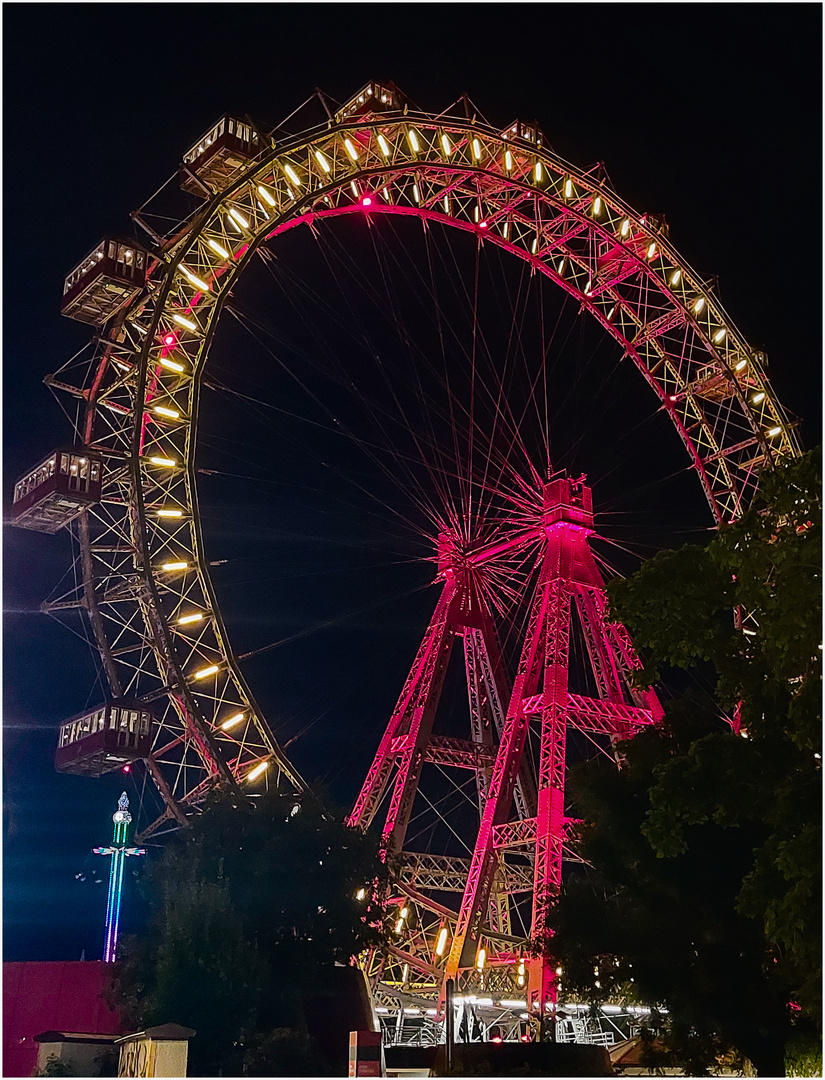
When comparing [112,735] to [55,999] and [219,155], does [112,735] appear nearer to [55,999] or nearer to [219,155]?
[55,999]

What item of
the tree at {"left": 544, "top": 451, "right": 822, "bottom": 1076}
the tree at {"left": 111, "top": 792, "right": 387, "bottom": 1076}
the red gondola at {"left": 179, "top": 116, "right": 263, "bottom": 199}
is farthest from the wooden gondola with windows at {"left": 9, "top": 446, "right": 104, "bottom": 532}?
the tree at {"left": 544, "top": 451, "right": 822, "bottom": 1076}

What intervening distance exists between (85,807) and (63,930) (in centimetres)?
459

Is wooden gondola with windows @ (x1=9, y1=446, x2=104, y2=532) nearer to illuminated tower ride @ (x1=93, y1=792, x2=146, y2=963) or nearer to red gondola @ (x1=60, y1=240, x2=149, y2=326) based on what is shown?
red gondola @ (x1=60, y1=240, x2=149, y2=326)

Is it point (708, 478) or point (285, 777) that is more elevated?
point (708, 478)

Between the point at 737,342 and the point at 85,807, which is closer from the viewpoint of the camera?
the point at 737,342

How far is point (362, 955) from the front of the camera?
25.3m

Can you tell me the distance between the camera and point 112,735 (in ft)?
86.3

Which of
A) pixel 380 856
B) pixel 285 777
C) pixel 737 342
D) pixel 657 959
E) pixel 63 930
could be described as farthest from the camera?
pixel 63 930

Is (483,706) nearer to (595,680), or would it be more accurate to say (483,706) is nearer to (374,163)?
(595,680)

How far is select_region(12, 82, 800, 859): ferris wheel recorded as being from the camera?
27391mm

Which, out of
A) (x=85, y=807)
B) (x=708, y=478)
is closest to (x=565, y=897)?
(x=708, y=478)

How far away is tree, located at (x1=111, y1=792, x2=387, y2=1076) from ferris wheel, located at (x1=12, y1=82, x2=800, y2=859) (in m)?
2.47

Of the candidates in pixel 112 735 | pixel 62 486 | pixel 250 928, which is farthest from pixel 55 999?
pixel 62 486

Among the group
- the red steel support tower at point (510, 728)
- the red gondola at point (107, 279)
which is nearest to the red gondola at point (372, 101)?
the red gondola at point (107, 279)
